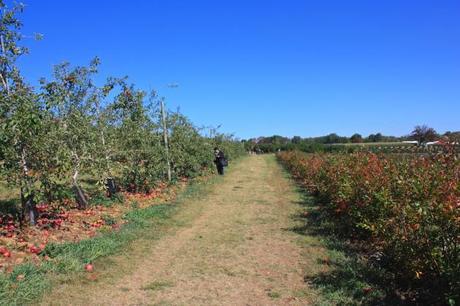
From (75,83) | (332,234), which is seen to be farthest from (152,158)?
(332,234)

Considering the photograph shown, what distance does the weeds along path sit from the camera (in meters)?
5.86

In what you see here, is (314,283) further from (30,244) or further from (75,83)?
(75,83)

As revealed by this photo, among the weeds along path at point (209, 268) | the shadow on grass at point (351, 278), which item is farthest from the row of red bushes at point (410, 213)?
the weeds along path at point (209, 268)

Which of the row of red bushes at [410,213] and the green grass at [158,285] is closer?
the row of red bushes at [410,213]

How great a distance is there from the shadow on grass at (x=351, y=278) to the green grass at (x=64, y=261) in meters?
3.49

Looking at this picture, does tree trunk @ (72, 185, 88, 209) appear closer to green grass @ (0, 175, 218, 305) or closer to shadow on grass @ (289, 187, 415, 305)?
green grass @ (0, 175, 218, 305)

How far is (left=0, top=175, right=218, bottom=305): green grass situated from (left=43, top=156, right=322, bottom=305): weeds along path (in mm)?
268

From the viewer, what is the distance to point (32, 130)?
833 cm

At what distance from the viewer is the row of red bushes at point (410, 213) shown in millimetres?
5191

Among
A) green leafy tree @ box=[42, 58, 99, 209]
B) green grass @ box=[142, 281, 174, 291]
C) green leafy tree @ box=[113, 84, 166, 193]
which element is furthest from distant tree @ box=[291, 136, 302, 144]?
green grass @ box=[142, 281, 174, 291]

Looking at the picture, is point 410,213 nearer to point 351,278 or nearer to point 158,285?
point 351,278

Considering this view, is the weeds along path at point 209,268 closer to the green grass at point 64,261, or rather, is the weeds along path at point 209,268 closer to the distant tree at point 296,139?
the green grass at point 64,261

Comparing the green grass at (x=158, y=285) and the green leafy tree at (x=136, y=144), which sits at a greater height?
the green leafy tree at (x=136, y=144)

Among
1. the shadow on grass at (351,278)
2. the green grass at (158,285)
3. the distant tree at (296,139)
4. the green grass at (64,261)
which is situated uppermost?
the distant tree at (296,139)
